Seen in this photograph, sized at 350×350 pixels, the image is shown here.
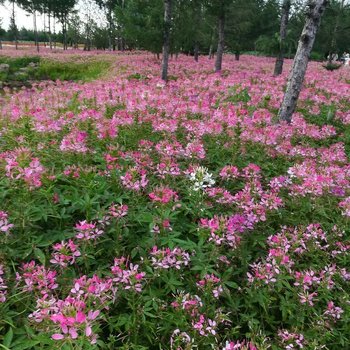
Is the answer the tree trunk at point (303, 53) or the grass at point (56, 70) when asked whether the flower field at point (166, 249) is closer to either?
the tree trunk at point (303, 53)

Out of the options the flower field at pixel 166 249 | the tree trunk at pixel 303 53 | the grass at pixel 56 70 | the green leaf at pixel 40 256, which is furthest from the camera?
the grass at pixel 56 70

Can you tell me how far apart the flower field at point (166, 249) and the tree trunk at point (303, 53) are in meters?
2.86

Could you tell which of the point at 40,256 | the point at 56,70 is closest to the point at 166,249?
the point at 40,256

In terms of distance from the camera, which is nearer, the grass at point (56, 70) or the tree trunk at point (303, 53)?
the tree trunk at point (303, 53)

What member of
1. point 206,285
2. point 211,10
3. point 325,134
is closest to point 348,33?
point 211,10

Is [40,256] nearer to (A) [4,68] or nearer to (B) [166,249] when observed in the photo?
(B) [166,249]

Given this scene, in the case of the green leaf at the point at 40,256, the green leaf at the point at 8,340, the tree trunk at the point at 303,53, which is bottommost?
the green leaf at the point at 8,340

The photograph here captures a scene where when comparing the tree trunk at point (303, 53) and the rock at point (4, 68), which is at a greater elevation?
the tree trunk at point (303, 53)

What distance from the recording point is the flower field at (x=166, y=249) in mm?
2264

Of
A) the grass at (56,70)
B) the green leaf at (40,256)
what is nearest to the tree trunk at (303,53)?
the green leaf at (40,256)

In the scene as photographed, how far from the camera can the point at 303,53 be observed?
721 cm

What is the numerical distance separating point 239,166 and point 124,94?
171 inches

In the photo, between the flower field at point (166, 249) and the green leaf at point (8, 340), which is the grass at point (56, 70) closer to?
the flower field at point (166, 249)

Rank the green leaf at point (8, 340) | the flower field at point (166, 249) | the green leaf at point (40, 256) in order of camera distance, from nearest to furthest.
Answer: the green leaf at point (8, 340) → the flower field at point (166, 249) → the green leaf at point (40, 256)
